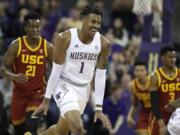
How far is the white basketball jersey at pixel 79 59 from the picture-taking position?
10734 millimetres

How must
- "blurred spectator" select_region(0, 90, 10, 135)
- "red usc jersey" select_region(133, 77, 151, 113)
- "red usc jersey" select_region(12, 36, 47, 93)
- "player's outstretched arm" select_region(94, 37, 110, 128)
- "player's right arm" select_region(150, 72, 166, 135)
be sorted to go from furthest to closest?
"blurred spectator" select_region(0, 90, 10, 135) < "red usc jersey" select_region(133, 77, 151, 113) < "red usc jersey" select_region(12, 36, 47, 93) < "player's right arm" select_region(150, 72, 166, 135) < "player's outstretched arm" select_region(94, 37, 110, 128)

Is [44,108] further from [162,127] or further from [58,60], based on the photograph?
[162,127]

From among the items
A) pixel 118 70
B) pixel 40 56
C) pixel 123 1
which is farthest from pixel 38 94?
pixel 123 1

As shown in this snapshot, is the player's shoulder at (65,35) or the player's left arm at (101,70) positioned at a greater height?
the player's shoulder at (65,35)

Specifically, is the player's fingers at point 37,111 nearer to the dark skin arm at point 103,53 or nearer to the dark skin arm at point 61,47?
the dark skin arm at point 61,47

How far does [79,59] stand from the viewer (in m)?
10.8

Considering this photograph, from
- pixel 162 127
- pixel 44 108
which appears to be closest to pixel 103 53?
pixel 44 108

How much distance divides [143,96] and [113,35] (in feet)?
16.5

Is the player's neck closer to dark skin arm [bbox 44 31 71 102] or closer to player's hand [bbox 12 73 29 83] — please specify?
dark skin arm [bbox 44 31 71 102]

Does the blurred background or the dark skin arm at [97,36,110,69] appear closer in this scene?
the dark skin arm at [97,36,110,69]

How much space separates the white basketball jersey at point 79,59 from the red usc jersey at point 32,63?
122 centimetres

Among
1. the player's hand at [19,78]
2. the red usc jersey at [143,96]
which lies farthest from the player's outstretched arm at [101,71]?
the red usc jersey at [143,96]

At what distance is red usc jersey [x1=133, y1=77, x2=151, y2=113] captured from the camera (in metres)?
13.2

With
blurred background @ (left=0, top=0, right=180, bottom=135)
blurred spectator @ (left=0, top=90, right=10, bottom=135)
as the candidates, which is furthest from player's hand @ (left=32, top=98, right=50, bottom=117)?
blurred spectator @ (left=0, top=90, right=10, bottom=135)
